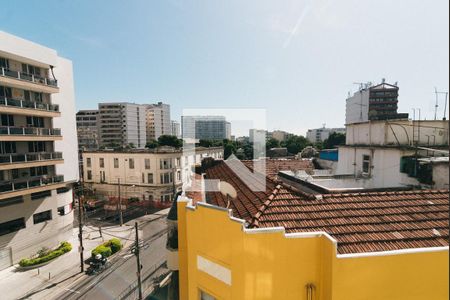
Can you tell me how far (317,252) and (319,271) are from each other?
44 cm

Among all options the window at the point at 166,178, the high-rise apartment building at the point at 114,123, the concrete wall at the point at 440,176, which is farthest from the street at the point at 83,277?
the high-rise apartment building at the point at 114,123

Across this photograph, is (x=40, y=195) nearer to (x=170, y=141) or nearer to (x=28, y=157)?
(x=28, y=157)

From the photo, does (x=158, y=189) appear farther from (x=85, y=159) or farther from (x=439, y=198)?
(x=439, y=198)

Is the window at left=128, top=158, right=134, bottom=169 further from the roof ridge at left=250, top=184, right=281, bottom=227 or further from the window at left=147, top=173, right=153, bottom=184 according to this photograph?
the roof ridge at left=250, top=184, right=281, bottom=227

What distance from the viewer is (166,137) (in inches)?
2098

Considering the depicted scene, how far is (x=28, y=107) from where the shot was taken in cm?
1825

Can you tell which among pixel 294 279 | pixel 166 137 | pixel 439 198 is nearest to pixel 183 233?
pixel 294 279

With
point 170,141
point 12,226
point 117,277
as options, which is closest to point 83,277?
point 117,277

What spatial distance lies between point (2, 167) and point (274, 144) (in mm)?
64316

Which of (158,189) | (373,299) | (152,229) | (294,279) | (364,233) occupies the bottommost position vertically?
(152,229)

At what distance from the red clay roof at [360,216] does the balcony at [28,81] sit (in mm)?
19547

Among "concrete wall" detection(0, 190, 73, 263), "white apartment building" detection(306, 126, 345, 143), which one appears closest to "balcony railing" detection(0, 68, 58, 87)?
"concrete wall" detection(0, 190, 73, 263)

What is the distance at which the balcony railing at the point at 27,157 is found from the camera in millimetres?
16591

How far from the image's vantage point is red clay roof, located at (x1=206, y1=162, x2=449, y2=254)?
5.67 metres
